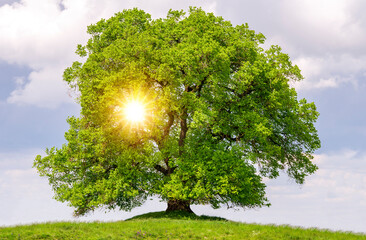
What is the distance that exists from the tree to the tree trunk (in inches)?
3.8

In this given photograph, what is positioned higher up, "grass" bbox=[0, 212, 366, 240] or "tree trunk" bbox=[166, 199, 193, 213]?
"tree trunk" bbox=[166, 199, 193, 213]

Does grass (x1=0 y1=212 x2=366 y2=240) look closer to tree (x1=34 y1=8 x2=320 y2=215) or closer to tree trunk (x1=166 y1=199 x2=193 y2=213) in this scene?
tree (x1=34 y1=8 x2=320 y2=215)

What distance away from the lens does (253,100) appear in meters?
31.8

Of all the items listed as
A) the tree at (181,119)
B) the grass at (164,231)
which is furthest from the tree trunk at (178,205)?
the grass at (164,231)

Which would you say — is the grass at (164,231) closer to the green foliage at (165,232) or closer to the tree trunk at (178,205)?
the green foliage at (165,232)

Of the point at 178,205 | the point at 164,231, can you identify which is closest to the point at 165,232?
the point at 164,231

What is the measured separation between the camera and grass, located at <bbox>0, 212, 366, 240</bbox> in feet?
65.7

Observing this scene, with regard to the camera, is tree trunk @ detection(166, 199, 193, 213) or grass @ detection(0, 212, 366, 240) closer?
grass @ detection(0, 212, 366, 240)

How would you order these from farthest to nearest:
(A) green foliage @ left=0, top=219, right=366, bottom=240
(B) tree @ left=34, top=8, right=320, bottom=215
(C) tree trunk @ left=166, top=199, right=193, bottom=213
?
(C) tree trunk @ left=166, top=199, right=193, bottom=213, (B) tree @ left=34, top=8, right=320, bottom=215, (A) green foliage @ left=0, top=219, right=366, bottom=240

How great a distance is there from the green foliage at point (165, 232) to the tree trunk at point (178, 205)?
831 cm

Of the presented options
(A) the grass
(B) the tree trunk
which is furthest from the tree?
(A) the grass

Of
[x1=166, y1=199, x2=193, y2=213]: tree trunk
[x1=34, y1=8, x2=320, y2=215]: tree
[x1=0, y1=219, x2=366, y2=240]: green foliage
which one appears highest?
[x1=34, y1=8, x2=320, y2=215]: tree

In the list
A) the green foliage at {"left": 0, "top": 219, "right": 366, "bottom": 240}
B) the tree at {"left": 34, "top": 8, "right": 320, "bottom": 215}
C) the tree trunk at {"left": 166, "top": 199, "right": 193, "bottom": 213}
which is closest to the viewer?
the green foliage at {"left": 0, "top": 219, "right": 366, "bottom": 240}

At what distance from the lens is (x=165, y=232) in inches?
872
